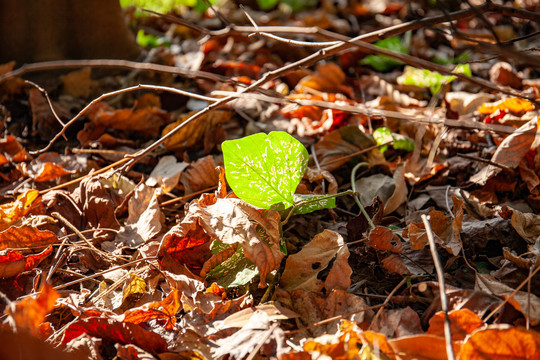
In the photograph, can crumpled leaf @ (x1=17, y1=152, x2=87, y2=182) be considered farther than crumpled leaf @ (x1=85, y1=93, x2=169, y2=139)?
No

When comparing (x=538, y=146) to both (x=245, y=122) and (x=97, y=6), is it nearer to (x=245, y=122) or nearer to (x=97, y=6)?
(x=245, y=122)

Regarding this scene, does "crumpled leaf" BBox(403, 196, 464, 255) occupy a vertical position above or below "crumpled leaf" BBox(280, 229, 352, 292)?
above

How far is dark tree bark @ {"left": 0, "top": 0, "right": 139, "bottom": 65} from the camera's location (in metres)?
2.23

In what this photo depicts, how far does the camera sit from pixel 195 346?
102cm

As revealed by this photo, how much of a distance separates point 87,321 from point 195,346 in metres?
0.28

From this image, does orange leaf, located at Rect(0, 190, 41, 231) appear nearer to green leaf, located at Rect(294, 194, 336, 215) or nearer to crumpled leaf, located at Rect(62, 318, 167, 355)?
crumpled leaf, located at Rect(62, 318, 167, 355)

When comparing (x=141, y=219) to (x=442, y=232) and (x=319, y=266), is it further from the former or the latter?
(x=442, y=232)

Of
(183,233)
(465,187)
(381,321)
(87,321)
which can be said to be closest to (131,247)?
(183,233)

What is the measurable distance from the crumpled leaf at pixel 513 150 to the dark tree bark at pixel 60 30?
1938mm

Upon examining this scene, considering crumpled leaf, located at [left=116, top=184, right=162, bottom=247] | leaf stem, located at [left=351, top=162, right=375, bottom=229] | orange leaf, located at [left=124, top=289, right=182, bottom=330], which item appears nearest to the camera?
orange leaf, located at [left=124, top=289, right=182, bottom=330]

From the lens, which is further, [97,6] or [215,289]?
[97,6]

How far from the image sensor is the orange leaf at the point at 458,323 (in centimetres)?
96

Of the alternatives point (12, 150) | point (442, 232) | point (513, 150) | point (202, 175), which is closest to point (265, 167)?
point (202, 175)

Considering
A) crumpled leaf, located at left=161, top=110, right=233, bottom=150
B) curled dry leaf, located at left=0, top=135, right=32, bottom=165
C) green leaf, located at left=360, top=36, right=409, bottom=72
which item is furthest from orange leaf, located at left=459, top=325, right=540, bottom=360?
green leaf, located at left=360, top=36, right=409, bottom=72
